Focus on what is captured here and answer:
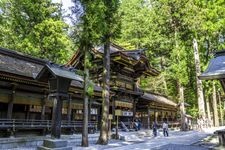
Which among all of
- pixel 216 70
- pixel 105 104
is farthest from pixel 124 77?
pixel 216 70

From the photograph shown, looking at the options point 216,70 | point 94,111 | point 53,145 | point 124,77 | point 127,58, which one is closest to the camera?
point 53,145

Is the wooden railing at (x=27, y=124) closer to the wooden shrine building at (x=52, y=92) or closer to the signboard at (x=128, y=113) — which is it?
the wooden shrine building at (x=52, y=92)

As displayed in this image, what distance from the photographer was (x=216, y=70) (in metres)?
13.7

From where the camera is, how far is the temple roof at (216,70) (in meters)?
12.9

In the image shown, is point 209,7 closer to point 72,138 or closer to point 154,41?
point 154,41

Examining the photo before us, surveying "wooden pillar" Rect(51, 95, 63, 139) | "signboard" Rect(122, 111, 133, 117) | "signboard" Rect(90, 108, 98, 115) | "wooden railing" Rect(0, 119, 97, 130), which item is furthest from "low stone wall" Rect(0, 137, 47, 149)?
"signboard" Rect(122, 111, 133, 117)

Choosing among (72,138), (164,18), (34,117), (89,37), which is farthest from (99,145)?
(164,18)

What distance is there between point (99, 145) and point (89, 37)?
7.15m

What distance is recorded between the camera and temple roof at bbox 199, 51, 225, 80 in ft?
42.5

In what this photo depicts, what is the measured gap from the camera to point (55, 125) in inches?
517

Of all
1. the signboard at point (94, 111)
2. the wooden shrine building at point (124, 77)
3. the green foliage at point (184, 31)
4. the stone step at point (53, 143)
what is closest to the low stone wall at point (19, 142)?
the stone step at point (53, 143)

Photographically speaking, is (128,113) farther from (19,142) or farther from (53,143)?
(53,143)

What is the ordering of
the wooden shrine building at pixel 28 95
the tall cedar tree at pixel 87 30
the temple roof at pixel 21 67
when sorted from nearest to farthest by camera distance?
the temple roof at pixel 21 67 < the wooden shrine building at pixel 28 95 < the tall cedar tree at pixel 87 30

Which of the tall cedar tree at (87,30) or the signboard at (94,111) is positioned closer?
the tall cedar tree at (87,30)
